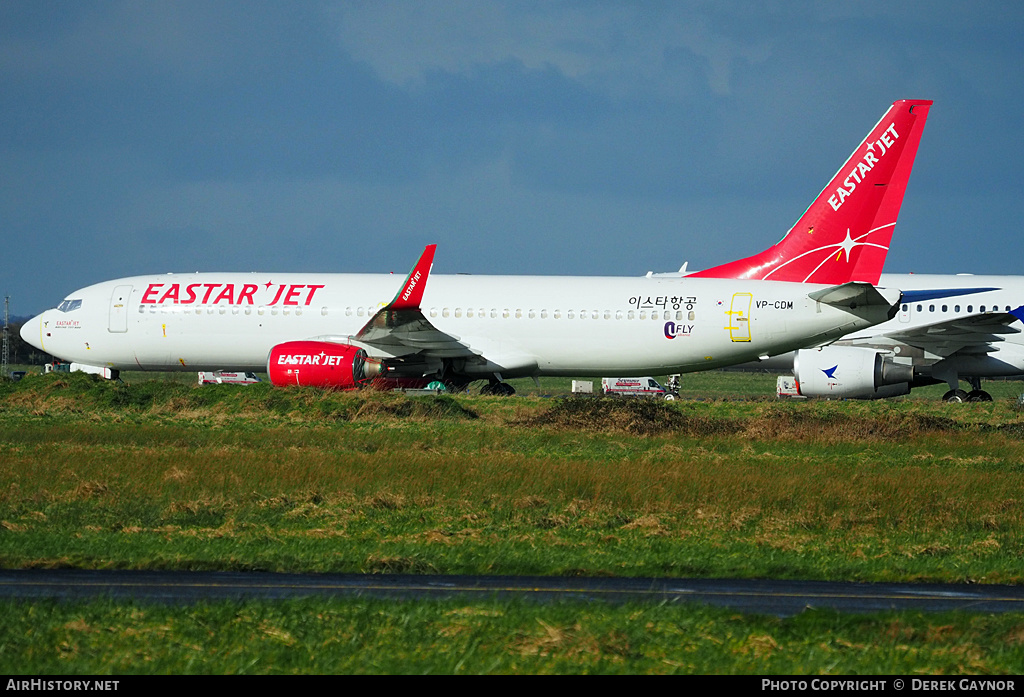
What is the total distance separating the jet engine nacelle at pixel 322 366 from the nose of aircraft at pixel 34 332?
991 cm

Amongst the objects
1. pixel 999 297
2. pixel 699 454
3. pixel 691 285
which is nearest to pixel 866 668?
pixel 699 454

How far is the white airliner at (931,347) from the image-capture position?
3459 cm

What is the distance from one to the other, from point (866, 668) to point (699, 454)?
13.8 meters

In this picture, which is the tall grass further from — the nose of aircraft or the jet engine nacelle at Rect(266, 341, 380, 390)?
the nose of aircraft

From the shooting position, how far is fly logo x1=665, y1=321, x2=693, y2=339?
103 ft

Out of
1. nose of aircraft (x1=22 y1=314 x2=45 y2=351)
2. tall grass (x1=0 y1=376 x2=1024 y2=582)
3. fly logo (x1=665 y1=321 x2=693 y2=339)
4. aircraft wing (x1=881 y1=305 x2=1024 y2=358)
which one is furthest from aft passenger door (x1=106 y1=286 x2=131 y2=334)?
aircraft wing (x1=881 y1=305 x2=1024 y2=358)

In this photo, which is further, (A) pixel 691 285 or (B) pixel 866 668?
(A) pixel 691 285

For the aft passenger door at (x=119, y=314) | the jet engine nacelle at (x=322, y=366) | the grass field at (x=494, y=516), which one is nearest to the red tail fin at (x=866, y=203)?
the grass field at (x=494, y=516)

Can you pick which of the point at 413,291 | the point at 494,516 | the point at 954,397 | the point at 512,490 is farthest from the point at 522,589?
the point at 954,397

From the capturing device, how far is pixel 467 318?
33.0 meters

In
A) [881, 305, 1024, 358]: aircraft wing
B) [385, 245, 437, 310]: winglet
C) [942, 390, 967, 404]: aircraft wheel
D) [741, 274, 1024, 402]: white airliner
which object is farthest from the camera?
[942, 390, 967, 404]: aircraft wheel

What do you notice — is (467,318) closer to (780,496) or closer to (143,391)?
(143,391)

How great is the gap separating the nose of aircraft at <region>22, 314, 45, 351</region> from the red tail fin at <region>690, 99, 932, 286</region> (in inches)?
968
